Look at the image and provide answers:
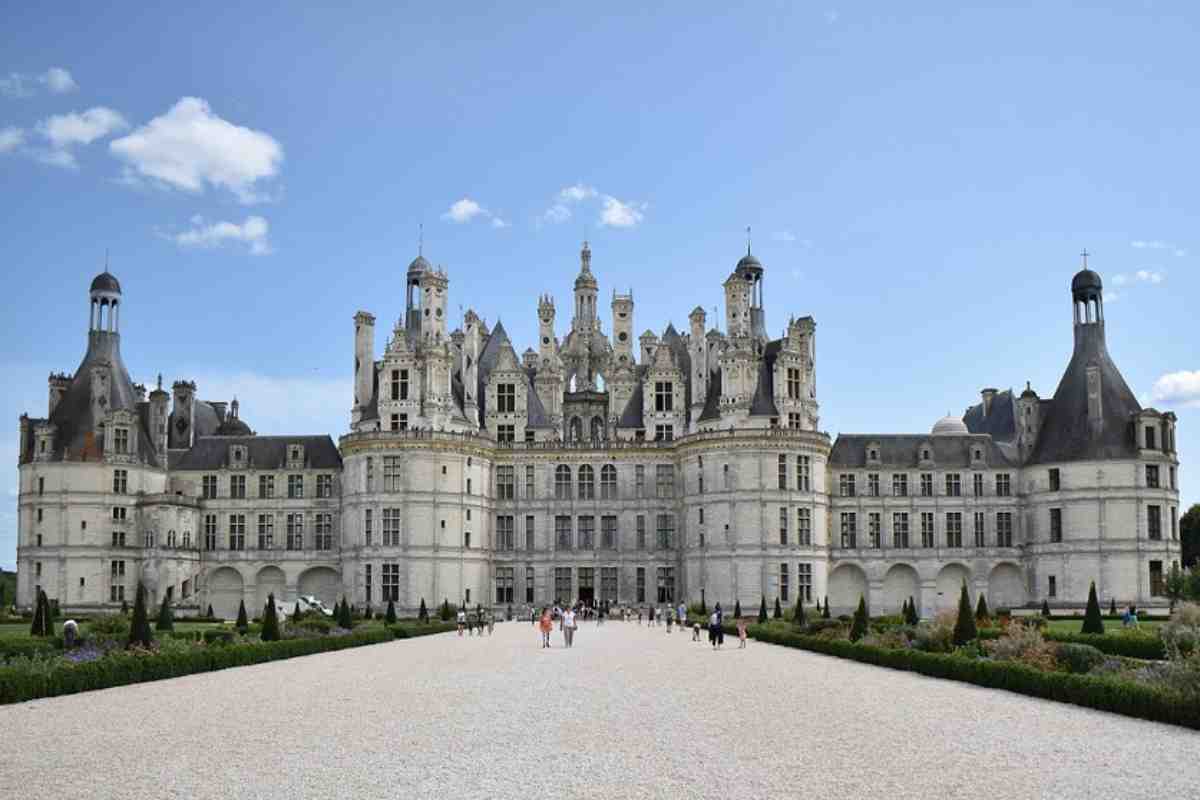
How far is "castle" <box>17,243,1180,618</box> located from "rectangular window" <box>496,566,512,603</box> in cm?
10

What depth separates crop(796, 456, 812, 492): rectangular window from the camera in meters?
70.9

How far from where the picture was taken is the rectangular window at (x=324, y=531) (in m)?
74.9

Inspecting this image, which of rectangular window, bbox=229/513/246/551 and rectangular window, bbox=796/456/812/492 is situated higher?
rectangular window, bbox=796/456/812/492

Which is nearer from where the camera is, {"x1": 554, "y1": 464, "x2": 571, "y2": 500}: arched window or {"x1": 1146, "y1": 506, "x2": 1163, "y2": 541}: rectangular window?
→ {"x1": 1146, "y1": 506, "x2": 1163, "y2": 541}: rectangular window

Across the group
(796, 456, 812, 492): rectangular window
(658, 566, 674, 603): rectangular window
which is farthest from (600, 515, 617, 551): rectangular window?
(796, 456, 812, 492): rectangular window

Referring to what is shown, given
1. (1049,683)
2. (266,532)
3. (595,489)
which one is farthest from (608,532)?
(1049,683)

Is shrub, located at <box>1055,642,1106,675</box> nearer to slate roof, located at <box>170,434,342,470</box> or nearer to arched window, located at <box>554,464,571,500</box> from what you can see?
arched window, located at <box>554,464,571,500</box>

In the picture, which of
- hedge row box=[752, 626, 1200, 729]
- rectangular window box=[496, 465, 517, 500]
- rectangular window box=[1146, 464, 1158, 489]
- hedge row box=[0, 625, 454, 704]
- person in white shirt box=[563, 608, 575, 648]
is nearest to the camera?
hedge row box=[752, 626, 1200, 729]

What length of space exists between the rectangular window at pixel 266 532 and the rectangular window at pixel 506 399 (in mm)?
14283

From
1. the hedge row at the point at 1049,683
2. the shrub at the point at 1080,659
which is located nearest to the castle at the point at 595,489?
the hedge row at the point at 1049,683

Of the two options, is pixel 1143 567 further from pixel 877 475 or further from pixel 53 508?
pixel 53 508

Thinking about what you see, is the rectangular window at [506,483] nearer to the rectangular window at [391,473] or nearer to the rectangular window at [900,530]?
the rectangular window at [391,473]

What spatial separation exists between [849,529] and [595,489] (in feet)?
47.1

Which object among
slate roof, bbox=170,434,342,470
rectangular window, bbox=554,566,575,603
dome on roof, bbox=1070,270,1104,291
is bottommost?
rectangular window, bbox=554,566,575,603
